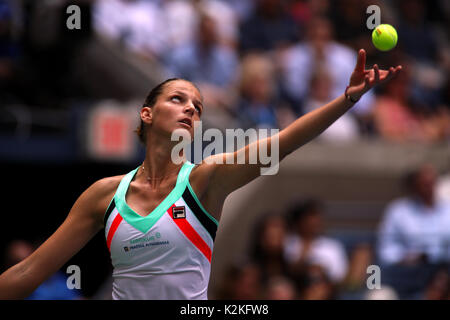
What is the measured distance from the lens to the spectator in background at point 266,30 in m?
11.4

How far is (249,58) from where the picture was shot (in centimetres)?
1038

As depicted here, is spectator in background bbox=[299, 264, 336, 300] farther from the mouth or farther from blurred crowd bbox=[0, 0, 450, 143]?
the mouth

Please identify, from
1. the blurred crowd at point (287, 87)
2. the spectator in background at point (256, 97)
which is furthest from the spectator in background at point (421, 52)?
the spectator in background at point (256, 97)

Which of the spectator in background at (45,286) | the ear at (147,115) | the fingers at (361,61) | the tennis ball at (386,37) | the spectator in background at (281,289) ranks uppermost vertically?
the tennis ball at (386,37)

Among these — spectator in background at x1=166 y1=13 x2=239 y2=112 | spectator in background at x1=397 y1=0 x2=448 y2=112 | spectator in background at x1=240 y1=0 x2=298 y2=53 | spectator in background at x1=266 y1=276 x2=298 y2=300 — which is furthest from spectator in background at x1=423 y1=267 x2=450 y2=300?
spectator in background at x1=240 y1=0 x2=298 y2=53

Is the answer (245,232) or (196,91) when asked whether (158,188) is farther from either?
(245,232)

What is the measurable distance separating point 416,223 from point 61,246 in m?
5.27

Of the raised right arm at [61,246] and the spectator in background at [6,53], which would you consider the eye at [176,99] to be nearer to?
the raised right arm at [61,246]

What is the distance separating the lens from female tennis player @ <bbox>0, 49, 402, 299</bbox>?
4145 millimetres

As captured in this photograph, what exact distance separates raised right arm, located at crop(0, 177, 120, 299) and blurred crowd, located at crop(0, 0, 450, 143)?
508 centimetres

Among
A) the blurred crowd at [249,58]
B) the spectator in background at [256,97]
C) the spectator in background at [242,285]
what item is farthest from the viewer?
the blurred crowd at [249,58]

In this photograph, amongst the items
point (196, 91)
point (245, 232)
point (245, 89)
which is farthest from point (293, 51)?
point (196, 91)

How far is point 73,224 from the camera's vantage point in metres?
4.60

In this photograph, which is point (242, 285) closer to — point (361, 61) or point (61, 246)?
point (61, 246)
